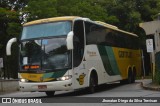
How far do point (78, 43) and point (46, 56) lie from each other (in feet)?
5.91

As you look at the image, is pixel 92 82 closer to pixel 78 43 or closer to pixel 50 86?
pixel 78 43

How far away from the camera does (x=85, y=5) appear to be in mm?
43469

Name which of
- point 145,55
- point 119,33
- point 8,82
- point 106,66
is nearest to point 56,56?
point 106,66

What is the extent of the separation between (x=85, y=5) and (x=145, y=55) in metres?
12.0

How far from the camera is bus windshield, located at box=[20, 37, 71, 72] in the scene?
64.5 ft

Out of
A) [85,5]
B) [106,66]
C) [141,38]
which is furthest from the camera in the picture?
[141,38]

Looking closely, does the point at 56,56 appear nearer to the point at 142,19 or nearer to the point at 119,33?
the point at 119,33

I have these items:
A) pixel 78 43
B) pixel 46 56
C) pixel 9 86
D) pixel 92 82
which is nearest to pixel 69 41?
pixel 46 56

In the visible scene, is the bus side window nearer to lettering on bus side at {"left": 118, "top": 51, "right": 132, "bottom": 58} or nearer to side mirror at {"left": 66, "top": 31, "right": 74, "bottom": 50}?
side mirror at {"left": 66, "top": 31, "right": 74, "bottom": 50}

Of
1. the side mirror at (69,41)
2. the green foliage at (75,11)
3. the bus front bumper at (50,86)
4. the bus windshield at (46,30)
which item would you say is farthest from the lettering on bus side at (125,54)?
the green foliage at (75,11)

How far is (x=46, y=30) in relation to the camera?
20406 mm

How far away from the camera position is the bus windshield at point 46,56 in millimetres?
19656

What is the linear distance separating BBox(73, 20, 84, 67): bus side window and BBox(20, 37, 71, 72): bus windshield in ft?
1.83

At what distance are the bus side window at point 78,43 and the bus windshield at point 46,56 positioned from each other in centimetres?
56
